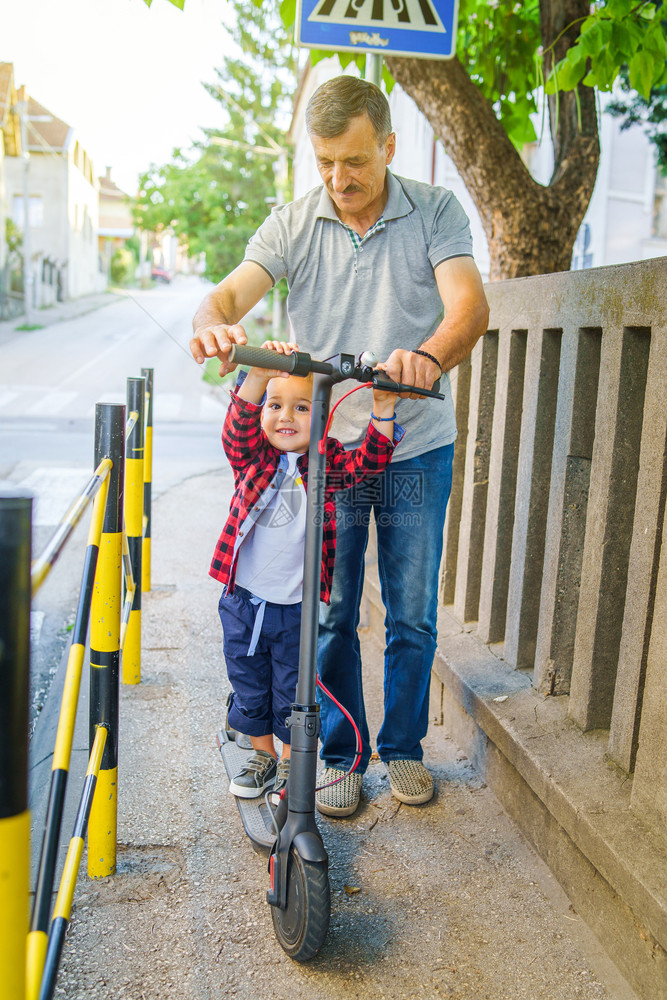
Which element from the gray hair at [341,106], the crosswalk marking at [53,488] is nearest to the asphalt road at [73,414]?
the crosswalk marking at [53,488]

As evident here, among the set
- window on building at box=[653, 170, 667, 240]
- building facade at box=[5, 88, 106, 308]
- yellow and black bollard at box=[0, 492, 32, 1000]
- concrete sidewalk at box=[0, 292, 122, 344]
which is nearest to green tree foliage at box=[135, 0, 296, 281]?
concrete sidewalk at box=[0, 292, 122, 344]

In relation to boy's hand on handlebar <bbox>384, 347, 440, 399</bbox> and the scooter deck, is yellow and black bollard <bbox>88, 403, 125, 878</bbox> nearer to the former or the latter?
the scooter deck

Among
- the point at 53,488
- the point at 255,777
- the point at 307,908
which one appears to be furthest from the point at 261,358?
the point at 53,488

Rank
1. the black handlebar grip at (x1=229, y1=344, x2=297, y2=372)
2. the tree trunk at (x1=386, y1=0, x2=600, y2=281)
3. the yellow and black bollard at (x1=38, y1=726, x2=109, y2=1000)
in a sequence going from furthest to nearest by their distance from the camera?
1. the tree trunk at (x1=386, y1=0, x2=600, y2=281)
2. the black handlebar grip at (x1=229, y1=344, x2=297, y2=372)
3. the yellow and black bollard at (x1=38, y1=726, x2=109, y2=1000)

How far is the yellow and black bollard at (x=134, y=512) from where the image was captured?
382 centimetres

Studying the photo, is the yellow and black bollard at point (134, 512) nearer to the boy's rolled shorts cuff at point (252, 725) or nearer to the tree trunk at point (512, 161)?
→ the boy's rolled shorts cuff at point (252, 725)

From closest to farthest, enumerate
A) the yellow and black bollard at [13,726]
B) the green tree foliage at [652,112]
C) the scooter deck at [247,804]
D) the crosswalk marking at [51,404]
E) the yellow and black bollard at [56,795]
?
the yellow and black bollard at [13,726], the yellow and black bollard at [56,795], the scooter deck at [247,804], the green tree foliage at [652,112], the crosswalk marking at [51,404]

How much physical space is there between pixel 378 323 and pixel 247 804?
155 cm

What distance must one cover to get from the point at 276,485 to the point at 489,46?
3.66m

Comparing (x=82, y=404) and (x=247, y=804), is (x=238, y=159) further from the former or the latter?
(x=247, y=804)

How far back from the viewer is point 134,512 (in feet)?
13.0

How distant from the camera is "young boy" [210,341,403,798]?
2.58m

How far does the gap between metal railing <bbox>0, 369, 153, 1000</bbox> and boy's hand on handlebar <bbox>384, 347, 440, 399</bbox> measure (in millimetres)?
750

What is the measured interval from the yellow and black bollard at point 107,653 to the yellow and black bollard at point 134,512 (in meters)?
1.29
